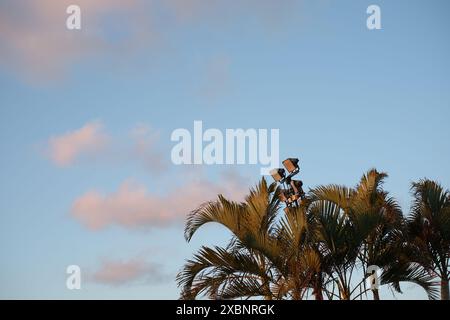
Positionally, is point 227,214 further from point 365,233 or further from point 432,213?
point 432,213

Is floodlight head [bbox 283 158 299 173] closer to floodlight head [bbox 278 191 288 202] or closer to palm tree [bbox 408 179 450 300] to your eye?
floodlight head [bbox 278 191 288 202]

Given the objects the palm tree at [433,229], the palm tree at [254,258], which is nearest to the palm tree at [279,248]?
the palm tree at [254,258]

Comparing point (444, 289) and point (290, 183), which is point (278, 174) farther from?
point (444, 289)

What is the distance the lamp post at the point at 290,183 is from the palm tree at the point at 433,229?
482 cm

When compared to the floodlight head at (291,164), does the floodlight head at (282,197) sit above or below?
below

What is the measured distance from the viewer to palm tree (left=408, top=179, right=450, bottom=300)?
17.5m

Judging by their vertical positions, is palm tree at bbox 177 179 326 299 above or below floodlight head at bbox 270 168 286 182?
below

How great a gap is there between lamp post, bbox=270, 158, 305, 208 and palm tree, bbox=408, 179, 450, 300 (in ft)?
15.8

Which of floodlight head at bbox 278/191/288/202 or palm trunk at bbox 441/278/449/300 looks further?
palm trunk at bbox 441/278/449/300

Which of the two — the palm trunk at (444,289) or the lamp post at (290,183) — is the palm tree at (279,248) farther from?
the palm trunk at (444,289)

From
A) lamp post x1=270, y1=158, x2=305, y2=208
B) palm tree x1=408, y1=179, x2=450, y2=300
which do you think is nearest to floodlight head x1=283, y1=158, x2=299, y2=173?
lamp post x1=270, y1=158, x2=305, y2=208

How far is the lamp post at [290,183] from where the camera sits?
13820 millimetres
